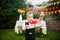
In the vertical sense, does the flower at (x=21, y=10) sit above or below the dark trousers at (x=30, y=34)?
above

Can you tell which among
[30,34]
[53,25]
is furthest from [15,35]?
[53,25]

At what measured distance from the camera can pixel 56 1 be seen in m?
1.82

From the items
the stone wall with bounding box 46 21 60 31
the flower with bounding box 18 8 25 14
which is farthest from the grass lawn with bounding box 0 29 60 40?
the flower with bounding box 18 8 25 14

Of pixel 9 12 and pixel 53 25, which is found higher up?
pixel 9 12

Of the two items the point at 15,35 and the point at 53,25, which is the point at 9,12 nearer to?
the point at 15,35

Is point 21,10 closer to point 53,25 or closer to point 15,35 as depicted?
point 15,35

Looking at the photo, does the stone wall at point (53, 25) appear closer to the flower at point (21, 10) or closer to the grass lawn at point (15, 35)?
the grass lawn at point (15, 35)

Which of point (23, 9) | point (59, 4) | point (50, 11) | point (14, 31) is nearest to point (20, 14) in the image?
point (23, 9)

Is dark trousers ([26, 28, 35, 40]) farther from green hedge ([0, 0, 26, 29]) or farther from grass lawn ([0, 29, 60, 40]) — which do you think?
green hedge ([0, 0, 26, 29])

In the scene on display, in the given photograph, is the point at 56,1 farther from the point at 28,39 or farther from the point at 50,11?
the point at 28,39

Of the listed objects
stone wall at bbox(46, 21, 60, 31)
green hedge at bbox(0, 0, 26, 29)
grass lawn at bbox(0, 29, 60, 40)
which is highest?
green hedge at bbox(0, 0, 26, 29)

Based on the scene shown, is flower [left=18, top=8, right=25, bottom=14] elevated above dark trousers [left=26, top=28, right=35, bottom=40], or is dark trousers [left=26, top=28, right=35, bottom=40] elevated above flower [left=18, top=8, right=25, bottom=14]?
flower [left=18, top=8, right=25, bottom=14]

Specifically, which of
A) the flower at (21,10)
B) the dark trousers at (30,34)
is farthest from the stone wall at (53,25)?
the flower at (21,10)

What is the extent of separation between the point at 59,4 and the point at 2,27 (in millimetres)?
→ 672
